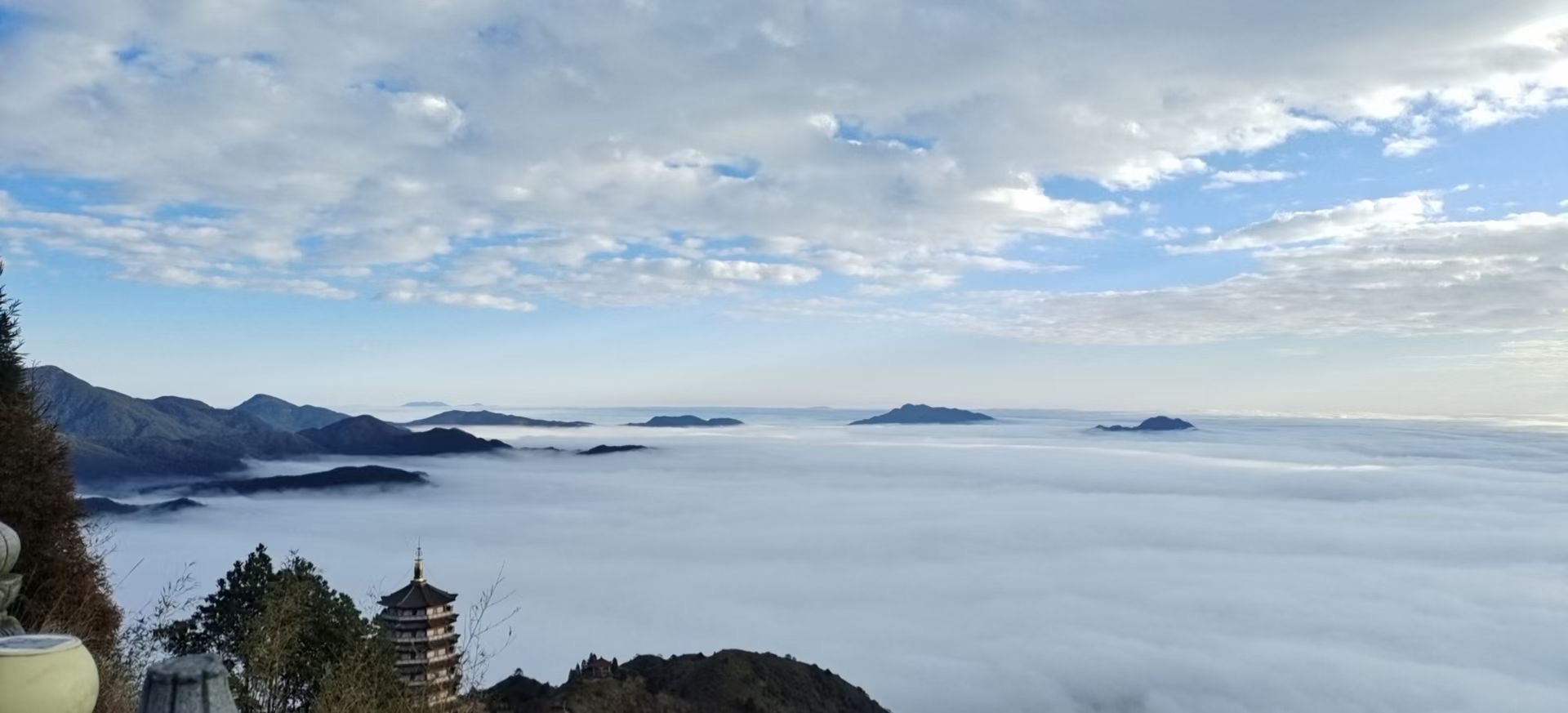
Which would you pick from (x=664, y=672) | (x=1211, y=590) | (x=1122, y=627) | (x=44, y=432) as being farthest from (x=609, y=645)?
(x=1211, y=590)

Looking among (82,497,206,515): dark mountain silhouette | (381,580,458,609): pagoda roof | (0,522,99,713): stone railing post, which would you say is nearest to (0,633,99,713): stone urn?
(0,522,99,713): stone railing post

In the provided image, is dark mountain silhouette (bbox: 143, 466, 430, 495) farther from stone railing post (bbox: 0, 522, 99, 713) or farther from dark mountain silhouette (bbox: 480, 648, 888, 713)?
stone railing post (bbox: 0, 522, 99, 713)

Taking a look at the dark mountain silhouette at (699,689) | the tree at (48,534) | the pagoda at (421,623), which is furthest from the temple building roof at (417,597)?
the tree at (48,534)

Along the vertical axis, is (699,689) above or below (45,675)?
below

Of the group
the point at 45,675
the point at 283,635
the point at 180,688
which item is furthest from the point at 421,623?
the point at 180,688

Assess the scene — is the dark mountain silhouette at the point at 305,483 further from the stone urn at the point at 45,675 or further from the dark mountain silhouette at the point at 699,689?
the stone urn at the point at 45,675

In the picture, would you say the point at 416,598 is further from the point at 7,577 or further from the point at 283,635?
the point at 7,577
